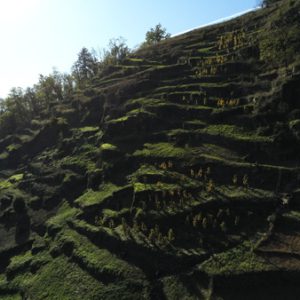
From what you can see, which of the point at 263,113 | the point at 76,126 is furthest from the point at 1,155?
the point at 263,113

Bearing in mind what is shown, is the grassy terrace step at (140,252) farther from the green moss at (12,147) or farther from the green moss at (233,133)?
the green moss at (12,147)

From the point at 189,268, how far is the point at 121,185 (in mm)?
18422

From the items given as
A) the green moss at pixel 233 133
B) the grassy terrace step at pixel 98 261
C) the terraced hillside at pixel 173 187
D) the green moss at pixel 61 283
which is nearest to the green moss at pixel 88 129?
the terraced hillside at pixel 173 187

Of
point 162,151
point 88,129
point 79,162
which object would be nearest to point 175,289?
point 162,151

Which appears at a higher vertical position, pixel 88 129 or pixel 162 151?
pixel 88 129

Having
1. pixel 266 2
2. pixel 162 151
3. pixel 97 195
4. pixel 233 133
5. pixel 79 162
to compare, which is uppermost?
pixel 266 2

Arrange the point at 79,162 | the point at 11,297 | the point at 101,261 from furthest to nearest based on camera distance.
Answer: the point at 79,162, the point at 11,297, the point at 101,261

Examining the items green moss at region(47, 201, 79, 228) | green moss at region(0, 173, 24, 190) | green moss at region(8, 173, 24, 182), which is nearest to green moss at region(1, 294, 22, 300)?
green moss at region(47, 201, 79, 228)

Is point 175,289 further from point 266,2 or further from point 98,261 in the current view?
point 266,2

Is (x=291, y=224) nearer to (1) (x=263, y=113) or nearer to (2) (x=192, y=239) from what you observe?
(2) (x=192, y=239)

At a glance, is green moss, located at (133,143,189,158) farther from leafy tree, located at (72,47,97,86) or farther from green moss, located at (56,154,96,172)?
leafy tree, located at (72,47,97,86)

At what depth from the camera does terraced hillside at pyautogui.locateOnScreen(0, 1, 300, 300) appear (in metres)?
36.0

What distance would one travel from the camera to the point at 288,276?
3155cm

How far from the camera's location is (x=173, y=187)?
4609cm
